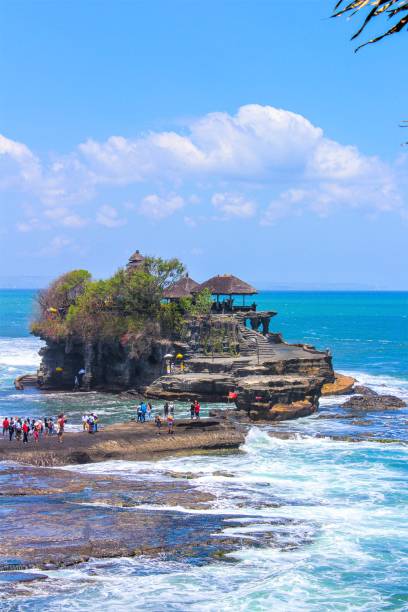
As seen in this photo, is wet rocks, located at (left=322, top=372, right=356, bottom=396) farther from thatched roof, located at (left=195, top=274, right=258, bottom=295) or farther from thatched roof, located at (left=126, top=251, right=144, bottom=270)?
thatched roof, located at (left=126, top=251, right=144, bottom=270)

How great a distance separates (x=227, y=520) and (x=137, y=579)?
5286mm

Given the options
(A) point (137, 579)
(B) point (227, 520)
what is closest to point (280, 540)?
(B) point (227, 520)

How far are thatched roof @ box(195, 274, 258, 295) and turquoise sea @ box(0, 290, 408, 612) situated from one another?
1411cm

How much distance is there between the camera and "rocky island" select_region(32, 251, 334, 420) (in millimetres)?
53156

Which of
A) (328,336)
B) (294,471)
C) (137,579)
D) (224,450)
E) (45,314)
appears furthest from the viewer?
(328,336)

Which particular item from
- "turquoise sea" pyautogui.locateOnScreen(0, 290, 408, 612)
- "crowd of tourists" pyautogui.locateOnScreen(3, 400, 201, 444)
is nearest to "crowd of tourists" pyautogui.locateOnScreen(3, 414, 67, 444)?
"crowd of tourists" pyautogui.locateOnScreen(3, 400, 201, 444)

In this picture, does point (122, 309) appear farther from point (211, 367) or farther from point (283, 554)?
point (283, 554)

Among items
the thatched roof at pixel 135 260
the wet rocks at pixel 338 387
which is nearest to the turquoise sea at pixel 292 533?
the wet rocks at pixel 338 387

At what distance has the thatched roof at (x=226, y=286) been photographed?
2359 inches

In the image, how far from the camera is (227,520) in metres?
25.5

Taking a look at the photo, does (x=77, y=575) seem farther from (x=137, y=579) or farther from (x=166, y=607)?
(x=166, y=607)

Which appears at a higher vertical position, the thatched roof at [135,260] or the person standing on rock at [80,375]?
the thatched roof at [135,260]

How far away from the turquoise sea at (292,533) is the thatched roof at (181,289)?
46.5ft

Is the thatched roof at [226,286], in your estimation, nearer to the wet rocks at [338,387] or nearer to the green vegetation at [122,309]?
the green vegetation at [122,309]
